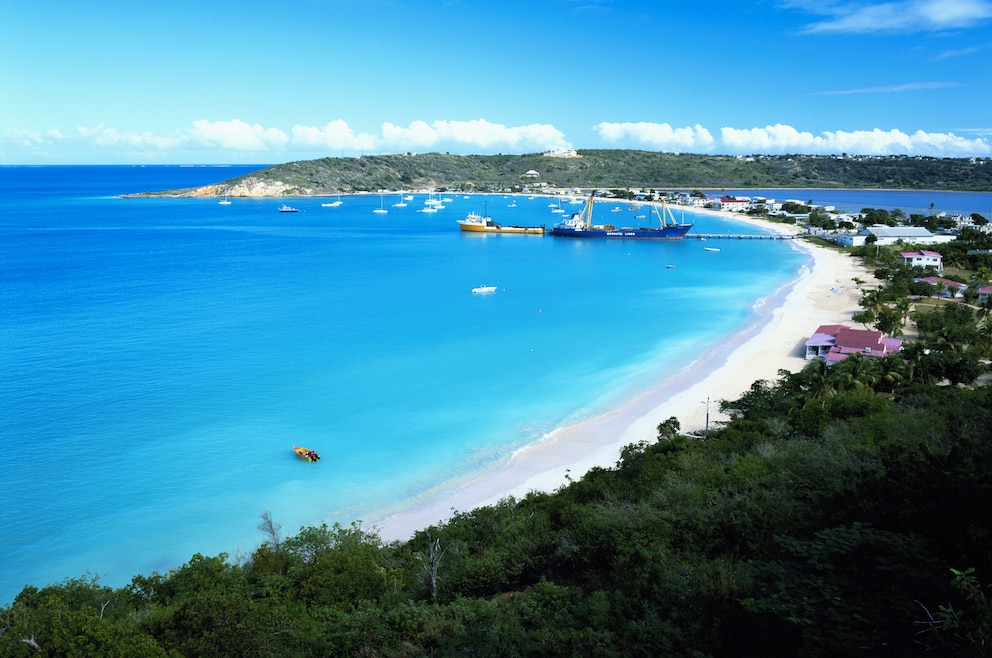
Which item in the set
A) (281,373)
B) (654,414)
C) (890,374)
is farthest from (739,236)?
(281,373)

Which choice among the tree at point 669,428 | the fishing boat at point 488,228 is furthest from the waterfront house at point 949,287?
the fishing boat at point 488,228

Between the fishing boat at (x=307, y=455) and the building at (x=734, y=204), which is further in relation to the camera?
the building at (x=734, y=204)

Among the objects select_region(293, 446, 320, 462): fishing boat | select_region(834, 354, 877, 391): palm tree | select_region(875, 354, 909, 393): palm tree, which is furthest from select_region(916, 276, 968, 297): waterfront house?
select_region(293, 446, 320, 462): fishing boat

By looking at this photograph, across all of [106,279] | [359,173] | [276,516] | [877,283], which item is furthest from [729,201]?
[276,516]

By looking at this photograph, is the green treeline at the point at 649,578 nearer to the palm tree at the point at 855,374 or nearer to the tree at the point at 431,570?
the tree at the point at 431,570

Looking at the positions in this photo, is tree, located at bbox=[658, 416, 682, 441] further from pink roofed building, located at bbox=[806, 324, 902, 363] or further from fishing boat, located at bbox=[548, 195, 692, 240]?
fishing boat, located at bbox=[548, 195, 692, 240]

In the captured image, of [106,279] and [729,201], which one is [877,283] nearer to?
[106,279]
